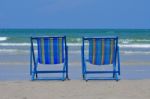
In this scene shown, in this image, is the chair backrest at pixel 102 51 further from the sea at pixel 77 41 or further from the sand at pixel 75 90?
the sea at pixel 77 41

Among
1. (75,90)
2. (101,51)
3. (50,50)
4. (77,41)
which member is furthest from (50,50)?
(77,41)

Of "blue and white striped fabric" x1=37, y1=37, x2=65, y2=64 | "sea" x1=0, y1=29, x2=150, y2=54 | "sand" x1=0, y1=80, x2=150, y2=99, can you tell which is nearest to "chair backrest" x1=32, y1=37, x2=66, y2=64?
"blue and white striped fabric" x1=37, y1=37, x2=65, y2=64

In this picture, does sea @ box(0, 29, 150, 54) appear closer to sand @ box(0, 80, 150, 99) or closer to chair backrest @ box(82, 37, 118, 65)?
chair backrest @ box(82, 37, 118, 65)

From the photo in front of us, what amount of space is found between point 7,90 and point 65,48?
1739 millimetres

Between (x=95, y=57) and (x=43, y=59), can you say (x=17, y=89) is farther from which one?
(x=95, y=57)

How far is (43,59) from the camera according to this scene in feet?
28.2

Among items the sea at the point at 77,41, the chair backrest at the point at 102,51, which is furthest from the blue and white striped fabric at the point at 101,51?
the sea at the point at 77,41

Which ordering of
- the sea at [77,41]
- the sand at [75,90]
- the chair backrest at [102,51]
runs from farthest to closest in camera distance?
the sea at [77,41] < the chair backrest at [102,51] < the sand at [75,90]

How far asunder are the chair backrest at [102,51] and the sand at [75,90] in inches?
21.7

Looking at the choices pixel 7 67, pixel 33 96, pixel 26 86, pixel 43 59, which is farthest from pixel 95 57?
pixel 7 67

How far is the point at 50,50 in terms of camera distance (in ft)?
28.1

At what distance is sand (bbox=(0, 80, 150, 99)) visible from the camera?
6.73 m

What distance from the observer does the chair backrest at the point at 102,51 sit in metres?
8.49

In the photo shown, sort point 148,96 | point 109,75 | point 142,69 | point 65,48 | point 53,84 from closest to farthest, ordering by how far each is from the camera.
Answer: point 148,96 → point 53,84 → point 65,48 → point 109,75 → point 142,69
